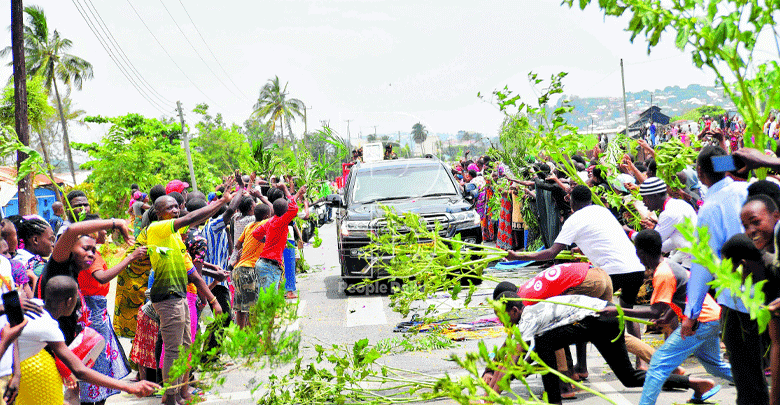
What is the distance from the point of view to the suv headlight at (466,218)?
1083 centimetres

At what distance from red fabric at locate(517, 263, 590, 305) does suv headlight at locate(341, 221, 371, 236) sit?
19.5ft

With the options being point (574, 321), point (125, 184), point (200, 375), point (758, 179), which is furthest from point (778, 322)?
point (125, 184)

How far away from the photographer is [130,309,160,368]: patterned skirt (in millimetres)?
6559

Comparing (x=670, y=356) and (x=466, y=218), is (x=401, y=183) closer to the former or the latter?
Result: (x=466, y=218)

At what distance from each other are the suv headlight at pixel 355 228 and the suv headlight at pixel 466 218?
136 cm

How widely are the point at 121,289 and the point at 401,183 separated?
19.6 feet

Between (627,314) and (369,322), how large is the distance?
4.95 meters

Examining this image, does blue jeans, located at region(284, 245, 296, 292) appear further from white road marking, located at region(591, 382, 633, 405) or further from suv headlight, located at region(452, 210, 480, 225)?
white road marking, located at region(591, 382, 633, 405)

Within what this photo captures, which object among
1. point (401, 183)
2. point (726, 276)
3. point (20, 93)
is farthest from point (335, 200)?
point (20, 93)

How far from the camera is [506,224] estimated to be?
14406 mm

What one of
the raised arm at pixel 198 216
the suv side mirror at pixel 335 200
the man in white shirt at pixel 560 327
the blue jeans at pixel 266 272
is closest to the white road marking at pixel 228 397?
the blue jeans at pixel 266 272

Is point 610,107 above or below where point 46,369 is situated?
above

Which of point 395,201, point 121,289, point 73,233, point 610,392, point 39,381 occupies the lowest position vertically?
point 610,392

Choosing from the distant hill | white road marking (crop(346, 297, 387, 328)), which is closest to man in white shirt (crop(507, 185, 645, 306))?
the distant hill
